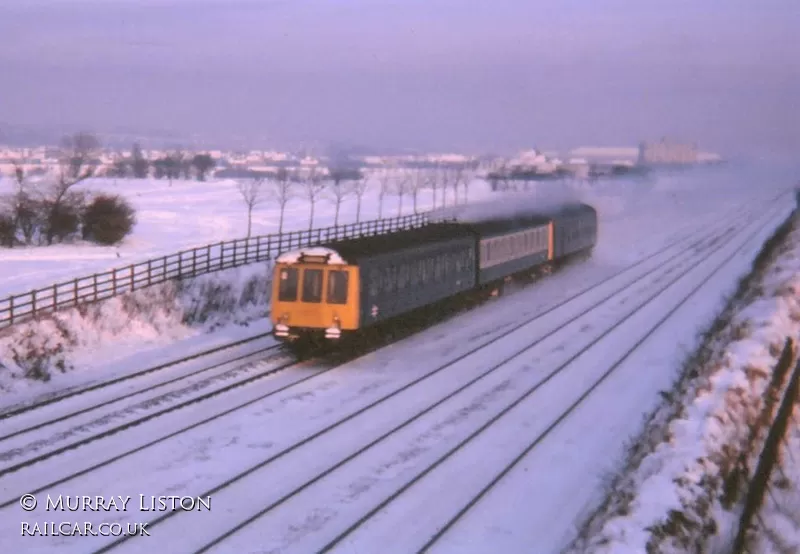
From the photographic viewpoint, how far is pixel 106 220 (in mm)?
49562

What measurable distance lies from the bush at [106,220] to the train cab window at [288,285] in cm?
3014

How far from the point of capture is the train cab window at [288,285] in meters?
21.5

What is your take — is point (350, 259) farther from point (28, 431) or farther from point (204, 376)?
point (28, 431)

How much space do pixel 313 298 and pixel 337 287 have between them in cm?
58

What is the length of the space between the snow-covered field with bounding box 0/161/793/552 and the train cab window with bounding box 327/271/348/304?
1392 millimetres

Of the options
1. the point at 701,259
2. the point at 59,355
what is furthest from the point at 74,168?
the point at 59,355

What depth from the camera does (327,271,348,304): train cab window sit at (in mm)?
21125

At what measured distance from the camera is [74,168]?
5569 centimetres

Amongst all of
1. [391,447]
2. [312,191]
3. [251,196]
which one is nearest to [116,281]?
[391,447]

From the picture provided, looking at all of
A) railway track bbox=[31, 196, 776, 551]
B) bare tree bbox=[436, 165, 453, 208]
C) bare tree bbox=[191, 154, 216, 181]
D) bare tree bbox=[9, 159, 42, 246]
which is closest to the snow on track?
railway track bbox=[31, 196, 776, 551]

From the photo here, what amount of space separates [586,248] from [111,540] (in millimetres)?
37751

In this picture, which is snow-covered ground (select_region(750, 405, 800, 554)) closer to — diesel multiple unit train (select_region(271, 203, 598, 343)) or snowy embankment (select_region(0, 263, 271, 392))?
diesel multiple unit train (select_region(271, 203, 598, 343))

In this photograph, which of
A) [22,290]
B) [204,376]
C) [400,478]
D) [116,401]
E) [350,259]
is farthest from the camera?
[22,290]

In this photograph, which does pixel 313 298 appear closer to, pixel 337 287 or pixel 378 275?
pixel 337 287
